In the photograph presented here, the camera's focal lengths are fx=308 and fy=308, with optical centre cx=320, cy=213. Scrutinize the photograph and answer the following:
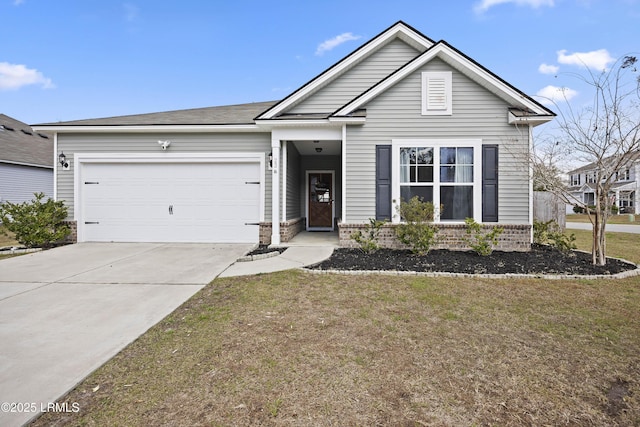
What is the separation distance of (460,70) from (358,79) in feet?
9.39

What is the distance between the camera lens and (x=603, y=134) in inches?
241

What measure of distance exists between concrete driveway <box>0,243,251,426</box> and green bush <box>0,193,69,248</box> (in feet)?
2.97

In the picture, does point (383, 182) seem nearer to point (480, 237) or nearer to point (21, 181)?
point (480, 237)

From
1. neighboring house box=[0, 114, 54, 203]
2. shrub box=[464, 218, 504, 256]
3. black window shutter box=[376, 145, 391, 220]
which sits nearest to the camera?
shrub box=[464, 218, 504, 256]

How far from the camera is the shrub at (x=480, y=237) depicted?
6.94 metres

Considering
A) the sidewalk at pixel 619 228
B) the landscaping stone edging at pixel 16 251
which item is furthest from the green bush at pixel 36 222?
the sidewalk at pixel 619 228

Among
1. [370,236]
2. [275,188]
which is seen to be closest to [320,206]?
[275,188]

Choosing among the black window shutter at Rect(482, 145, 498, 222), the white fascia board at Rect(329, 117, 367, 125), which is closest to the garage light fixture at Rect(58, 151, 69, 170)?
the white fascia board at Rect(329, 117, 367, 125)

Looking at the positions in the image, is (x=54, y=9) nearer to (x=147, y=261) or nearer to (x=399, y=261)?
(x=147, y=261)

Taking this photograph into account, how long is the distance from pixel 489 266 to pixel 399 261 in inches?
68.2

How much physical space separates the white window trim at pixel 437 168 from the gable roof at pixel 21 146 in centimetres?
1852

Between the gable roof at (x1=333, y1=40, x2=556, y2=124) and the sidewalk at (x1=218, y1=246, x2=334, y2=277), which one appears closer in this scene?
the sidewalk at (x1=218, y1=246, x2=334, y2=277)

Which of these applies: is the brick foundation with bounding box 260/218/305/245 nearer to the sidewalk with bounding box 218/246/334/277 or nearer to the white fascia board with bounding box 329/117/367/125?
the sidewalk with bounding box 218/246/334/277

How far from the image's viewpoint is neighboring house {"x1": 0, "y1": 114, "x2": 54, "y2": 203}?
15.6 metres
